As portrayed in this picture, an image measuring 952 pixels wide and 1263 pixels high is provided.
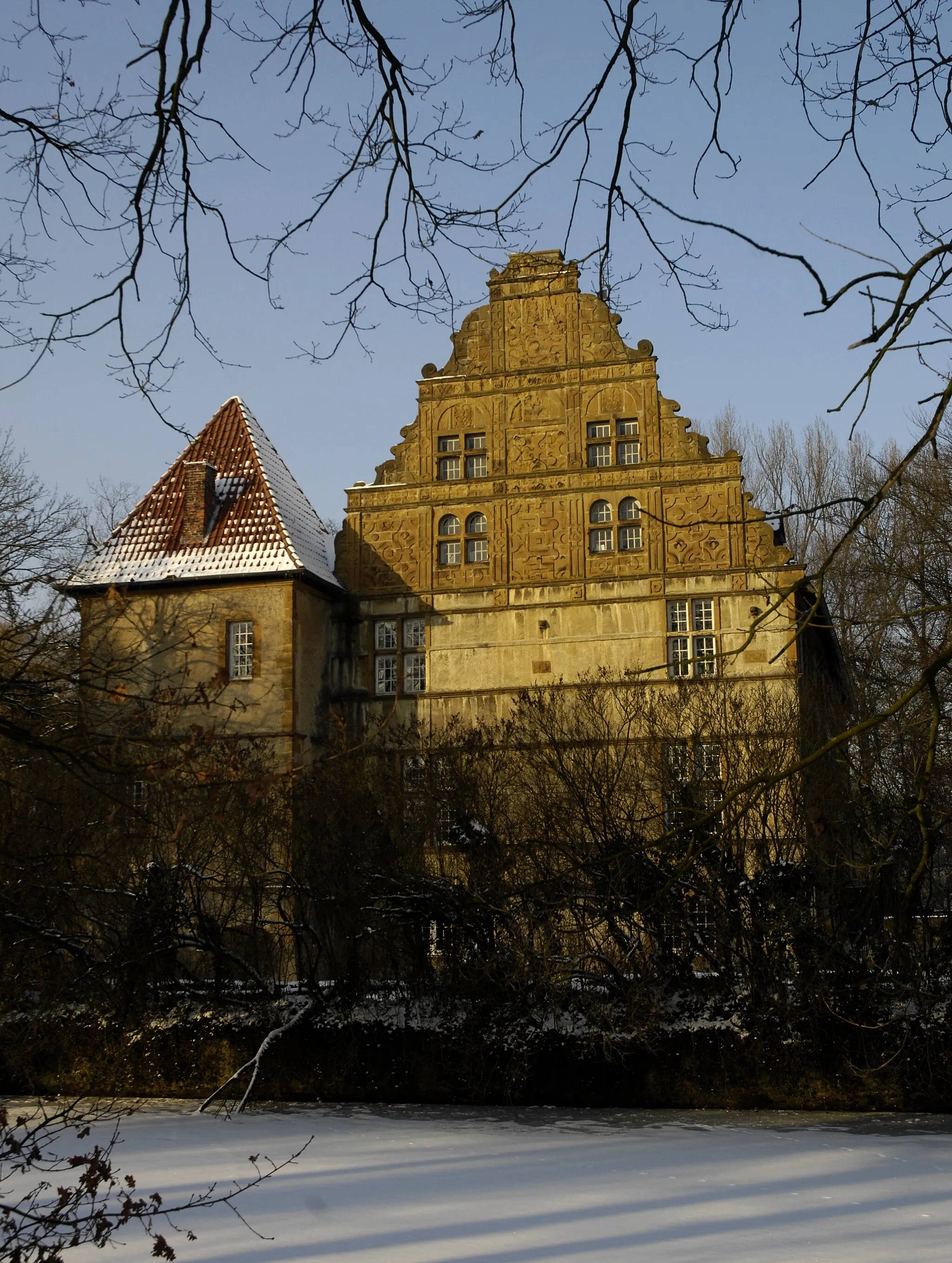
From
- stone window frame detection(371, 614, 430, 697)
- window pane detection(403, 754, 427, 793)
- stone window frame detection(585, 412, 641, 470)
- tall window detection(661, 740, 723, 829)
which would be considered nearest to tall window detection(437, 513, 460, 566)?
stone window frame detection(371, 614, 430, 697)

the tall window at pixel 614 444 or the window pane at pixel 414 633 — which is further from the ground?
the tall window at pixel 614 444

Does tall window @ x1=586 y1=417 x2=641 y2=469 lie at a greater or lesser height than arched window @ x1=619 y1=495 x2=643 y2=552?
greater

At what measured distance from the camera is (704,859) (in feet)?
60.4

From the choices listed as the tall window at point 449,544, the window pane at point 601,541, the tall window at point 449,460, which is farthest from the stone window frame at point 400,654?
the window pane at point 601,541

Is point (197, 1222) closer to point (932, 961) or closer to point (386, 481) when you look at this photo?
point (932, 961)

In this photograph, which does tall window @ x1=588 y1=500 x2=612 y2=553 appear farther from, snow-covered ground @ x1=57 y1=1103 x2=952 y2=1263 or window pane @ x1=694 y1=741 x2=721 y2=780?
snow-covered ground @ x1=57 y1=1103 x2=952 y2=1263

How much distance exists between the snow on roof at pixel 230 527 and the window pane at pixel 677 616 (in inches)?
257

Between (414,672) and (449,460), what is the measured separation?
13.9ft

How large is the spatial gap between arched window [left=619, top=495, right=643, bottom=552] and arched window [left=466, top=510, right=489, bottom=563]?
2.62 metres

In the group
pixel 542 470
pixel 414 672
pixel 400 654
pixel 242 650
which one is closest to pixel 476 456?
pixel 542 470

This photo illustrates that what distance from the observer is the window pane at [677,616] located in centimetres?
2545

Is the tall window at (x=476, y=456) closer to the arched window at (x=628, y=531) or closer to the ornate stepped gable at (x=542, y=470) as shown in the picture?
the ornate stepped gable at (x=542, y=470)

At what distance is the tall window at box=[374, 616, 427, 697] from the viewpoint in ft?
87.5

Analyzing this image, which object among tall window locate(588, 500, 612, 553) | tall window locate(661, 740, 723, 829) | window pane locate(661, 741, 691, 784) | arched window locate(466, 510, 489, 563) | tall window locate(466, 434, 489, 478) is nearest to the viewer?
tall window locate(661, 740, 723, 829)
